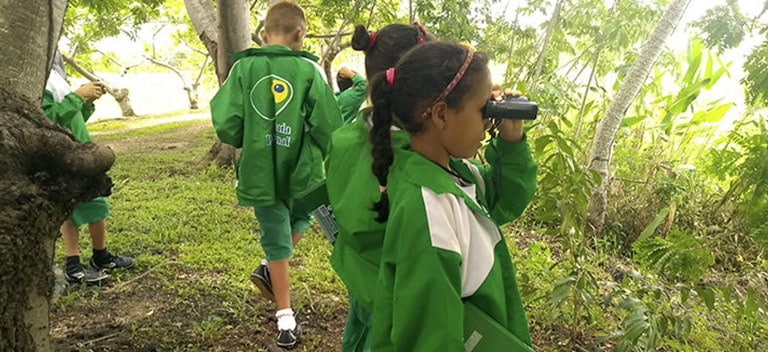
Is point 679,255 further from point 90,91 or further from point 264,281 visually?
point 90,91

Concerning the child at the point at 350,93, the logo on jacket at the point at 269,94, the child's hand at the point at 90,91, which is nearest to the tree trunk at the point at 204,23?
the child's hand at the point at 90,91

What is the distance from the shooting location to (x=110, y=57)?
2097 cm

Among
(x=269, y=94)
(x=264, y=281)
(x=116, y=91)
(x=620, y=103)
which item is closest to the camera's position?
(x=269, y=94)

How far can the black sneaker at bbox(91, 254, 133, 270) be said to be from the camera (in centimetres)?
319

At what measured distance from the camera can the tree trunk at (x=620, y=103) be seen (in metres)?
3.35

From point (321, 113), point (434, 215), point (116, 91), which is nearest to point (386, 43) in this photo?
point (321, 113)

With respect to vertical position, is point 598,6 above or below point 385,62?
above

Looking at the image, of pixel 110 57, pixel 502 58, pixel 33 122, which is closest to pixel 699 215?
pixel 502 58

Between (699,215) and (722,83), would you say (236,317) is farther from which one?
(722,83)

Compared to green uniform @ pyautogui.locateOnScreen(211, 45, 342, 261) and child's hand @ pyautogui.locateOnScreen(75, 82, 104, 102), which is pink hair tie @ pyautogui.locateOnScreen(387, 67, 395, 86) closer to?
green uniform @ pyautogui.locateOnScreen(211, 45, 342, 261)

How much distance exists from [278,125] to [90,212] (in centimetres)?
138

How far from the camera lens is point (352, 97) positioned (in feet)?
9.15

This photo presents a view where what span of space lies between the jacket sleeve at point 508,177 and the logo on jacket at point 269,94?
44.4 inches

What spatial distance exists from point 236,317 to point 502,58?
246 cm
